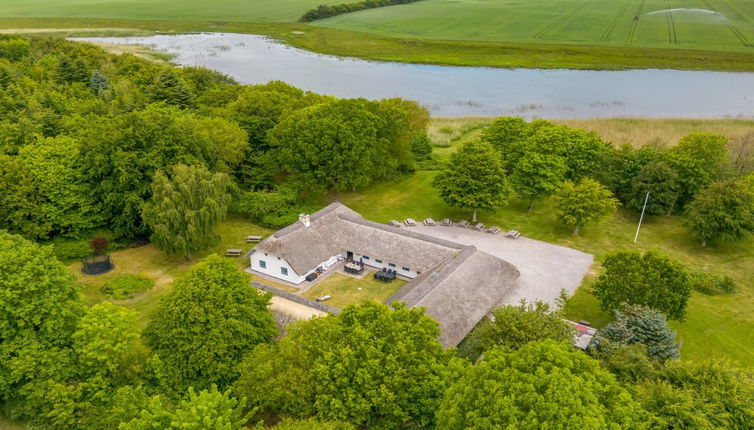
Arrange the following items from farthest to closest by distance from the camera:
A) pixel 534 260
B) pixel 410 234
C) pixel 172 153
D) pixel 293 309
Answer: pixel 172 153 → pixel 534 260 → pixel 410 234 → pixel 293 309

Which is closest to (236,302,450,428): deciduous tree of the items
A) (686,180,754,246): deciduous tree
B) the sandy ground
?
the sandy ground

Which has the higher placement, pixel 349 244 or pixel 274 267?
pixel 349 244

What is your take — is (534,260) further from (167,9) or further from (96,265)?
(167,9)

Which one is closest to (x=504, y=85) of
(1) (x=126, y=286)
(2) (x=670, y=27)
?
(2) (x=670, y=27)

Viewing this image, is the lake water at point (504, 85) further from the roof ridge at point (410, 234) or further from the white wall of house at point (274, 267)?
the white wall of house at point (274, 267)

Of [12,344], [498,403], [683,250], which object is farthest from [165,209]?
[683,250]
